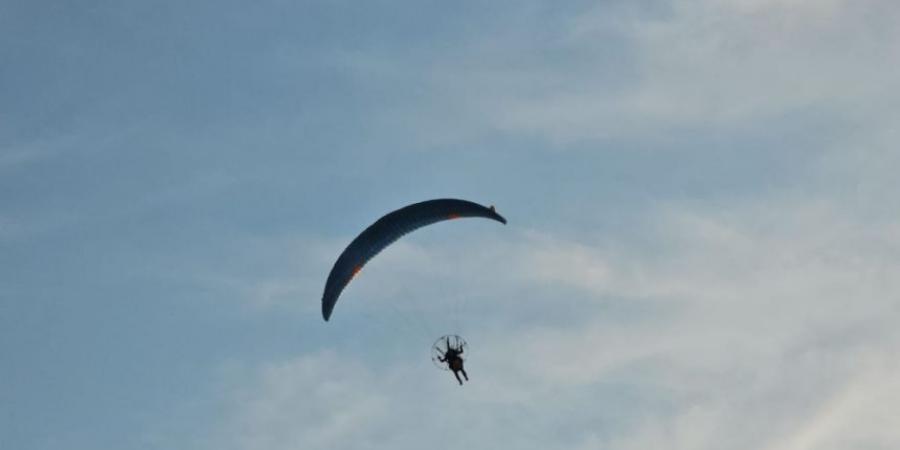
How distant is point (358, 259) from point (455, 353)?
27.5 feet

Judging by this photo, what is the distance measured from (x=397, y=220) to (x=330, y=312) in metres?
6.45

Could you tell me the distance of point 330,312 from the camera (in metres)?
143

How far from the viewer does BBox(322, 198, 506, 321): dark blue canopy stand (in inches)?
5615

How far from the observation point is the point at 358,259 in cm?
14275

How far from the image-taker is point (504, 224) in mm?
140000

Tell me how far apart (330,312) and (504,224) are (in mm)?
11370

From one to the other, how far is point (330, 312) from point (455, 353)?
8091 millimetres

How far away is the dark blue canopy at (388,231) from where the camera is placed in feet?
468

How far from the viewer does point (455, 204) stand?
14288 centimetres

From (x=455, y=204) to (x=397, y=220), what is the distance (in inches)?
134

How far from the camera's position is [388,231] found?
142750 mm

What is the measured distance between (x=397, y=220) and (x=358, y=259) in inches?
123
